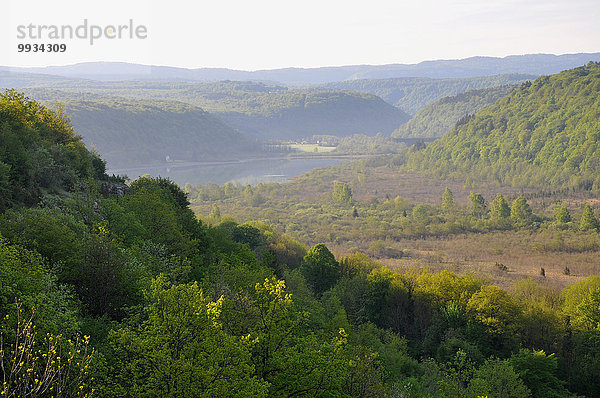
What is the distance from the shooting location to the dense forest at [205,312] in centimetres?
1580

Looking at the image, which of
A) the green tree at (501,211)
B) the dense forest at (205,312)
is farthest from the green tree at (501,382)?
the green tree at (501,211)

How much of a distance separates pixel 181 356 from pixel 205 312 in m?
2.24

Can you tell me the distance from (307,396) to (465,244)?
11211 cm

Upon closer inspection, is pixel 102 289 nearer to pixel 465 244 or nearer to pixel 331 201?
pixel 465 244

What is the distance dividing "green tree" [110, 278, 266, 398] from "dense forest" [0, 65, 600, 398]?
0.07 meters

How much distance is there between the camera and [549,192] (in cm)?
19175

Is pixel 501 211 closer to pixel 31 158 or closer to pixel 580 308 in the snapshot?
pixel 580 308

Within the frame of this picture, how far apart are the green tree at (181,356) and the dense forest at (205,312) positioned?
67mm

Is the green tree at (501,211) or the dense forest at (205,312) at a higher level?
the dense forest at (205,312)

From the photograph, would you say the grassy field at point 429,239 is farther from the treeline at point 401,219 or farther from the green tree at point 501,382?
the green tree at point 501,382

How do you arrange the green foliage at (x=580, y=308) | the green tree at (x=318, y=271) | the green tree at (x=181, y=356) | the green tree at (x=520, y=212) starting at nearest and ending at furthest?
the green tree at (x=181, y=356) → the green foliage at (x=580, y=308) → the green tree at (x=318, y=271) → the green tree at (x=520, y=212)

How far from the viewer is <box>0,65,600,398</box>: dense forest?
1580cm

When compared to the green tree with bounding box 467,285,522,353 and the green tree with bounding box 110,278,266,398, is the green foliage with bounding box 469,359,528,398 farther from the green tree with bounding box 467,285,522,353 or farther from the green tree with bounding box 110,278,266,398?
the green tree with bounding box 110,278,266,398

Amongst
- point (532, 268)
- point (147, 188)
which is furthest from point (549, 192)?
point (147, 188)
